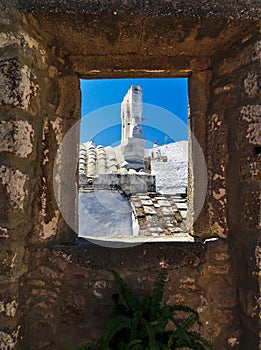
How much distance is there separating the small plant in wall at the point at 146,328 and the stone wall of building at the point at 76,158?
0.17 meters

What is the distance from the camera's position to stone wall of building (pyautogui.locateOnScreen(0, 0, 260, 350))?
4.92 ft

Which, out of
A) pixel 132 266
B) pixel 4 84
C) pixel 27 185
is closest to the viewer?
pixel 4 84

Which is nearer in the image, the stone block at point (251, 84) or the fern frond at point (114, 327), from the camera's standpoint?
the fern frond at point (114, 327)

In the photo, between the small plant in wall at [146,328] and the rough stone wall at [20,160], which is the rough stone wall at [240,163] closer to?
the small plant in wall at [146,328]

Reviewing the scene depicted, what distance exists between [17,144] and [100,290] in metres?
0.93

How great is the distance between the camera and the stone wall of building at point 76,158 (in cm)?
150

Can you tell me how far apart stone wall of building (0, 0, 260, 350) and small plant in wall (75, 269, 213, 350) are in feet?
0.57

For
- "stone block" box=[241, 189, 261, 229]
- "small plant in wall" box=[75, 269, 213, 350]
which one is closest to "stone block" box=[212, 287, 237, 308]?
"small plant in wall" box=[75, 269, 213, 350]

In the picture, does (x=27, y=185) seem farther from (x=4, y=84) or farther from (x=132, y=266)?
(x=132, y=266)

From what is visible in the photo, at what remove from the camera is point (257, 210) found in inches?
61.5

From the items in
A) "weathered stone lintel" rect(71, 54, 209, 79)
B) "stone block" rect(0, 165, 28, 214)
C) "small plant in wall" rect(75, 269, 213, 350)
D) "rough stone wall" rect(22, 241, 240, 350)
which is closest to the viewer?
"small plant in wall" rect(75, 269, 213, 350)

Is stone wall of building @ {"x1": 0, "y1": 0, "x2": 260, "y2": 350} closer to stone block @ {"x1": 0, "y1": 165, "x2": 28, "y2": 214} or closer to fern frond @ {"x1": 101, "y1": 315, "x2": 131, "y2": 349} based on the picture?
stone block @ {"x1": 0, "y1": 165, "x2": 28, "y2": 214}

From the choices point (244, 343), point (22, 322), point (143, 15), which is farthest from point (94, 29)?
point (244, 343)

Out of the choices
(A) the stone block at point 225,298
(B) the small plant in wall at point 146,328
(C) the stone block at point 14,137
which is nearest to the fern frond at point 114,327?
(B) the small plant in wall at point 146,328
